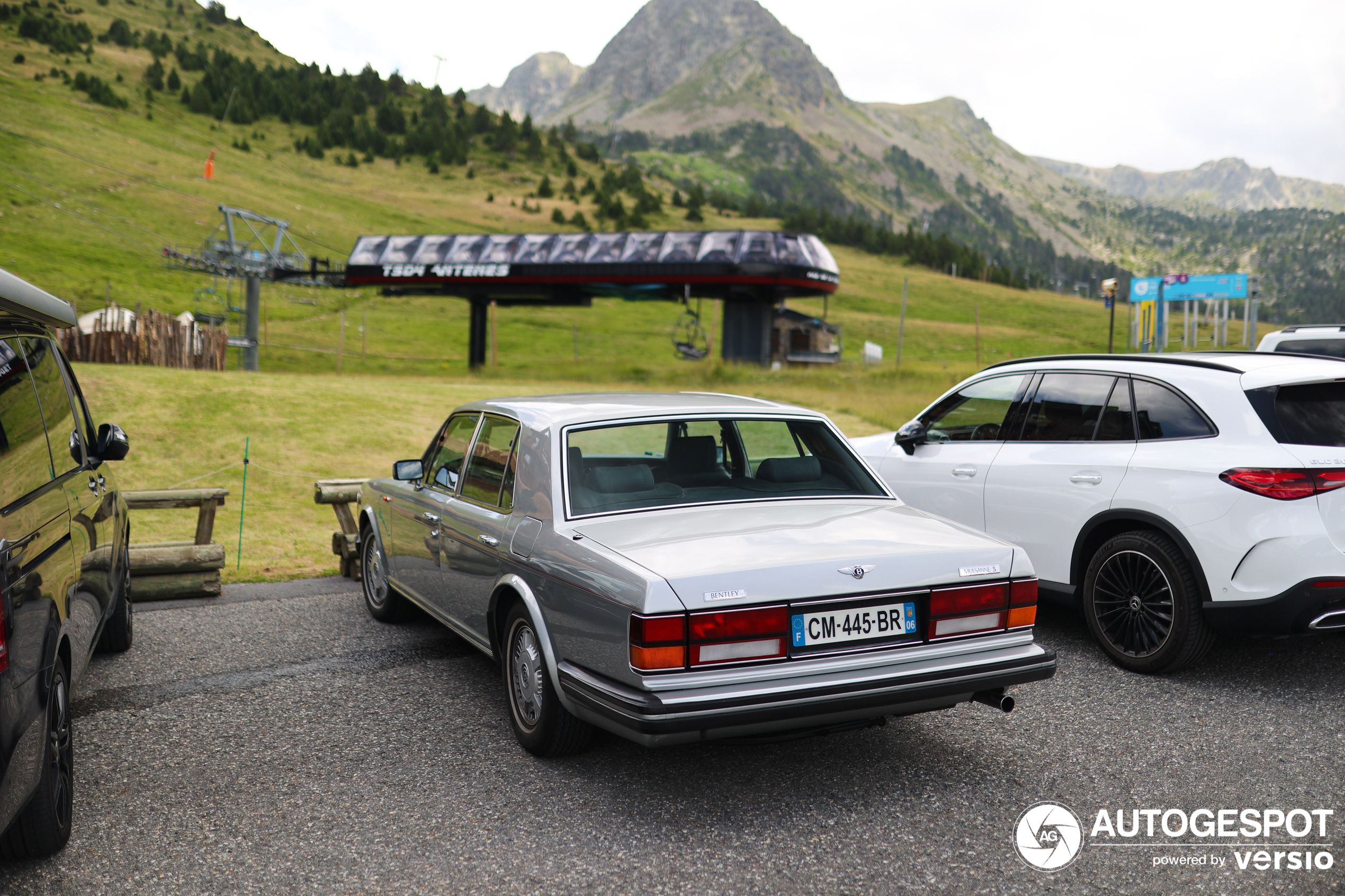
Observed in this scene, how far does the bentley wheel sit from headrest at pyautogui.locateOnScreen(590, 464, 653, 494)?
3239 millimetres

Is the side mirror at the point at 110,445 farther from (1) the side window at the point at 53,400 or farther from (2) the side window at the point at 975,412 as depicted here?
(2) the side window at the point at 975,412

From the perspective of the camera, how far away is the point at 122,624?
582 centimetres

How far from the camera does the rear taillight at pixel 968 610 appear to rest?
367cm

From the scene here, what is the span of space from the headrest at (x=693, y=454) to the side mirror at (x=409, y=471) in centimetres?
182

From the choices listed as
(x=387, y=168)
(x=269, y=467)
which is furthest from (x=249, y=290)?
(x=387, y=168)

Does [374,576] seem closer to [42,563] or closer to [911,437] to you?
[42,563]

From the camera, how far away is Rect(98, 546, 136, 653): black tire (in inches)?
224

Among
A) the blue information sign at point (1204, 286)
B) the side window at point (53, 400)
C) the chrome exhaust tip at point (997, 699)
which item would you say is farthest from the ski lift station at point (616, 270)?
the chrome exhaust tip at point (997, 699)

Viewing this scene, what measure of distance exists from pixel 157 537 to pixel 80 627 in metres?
8.49

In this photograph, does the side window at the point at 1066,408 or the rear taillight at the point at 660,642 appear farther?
the side window at the point at 1066,408

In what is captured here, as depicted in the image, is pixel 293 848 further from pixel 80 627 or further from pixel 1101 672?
pixel 1101 672

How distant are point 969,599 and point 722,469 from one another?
56.5 inches

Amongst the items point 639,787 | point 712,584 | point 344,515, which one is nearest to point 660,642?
point 712,584

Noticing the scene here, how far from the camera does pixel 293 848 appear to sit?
341cm
